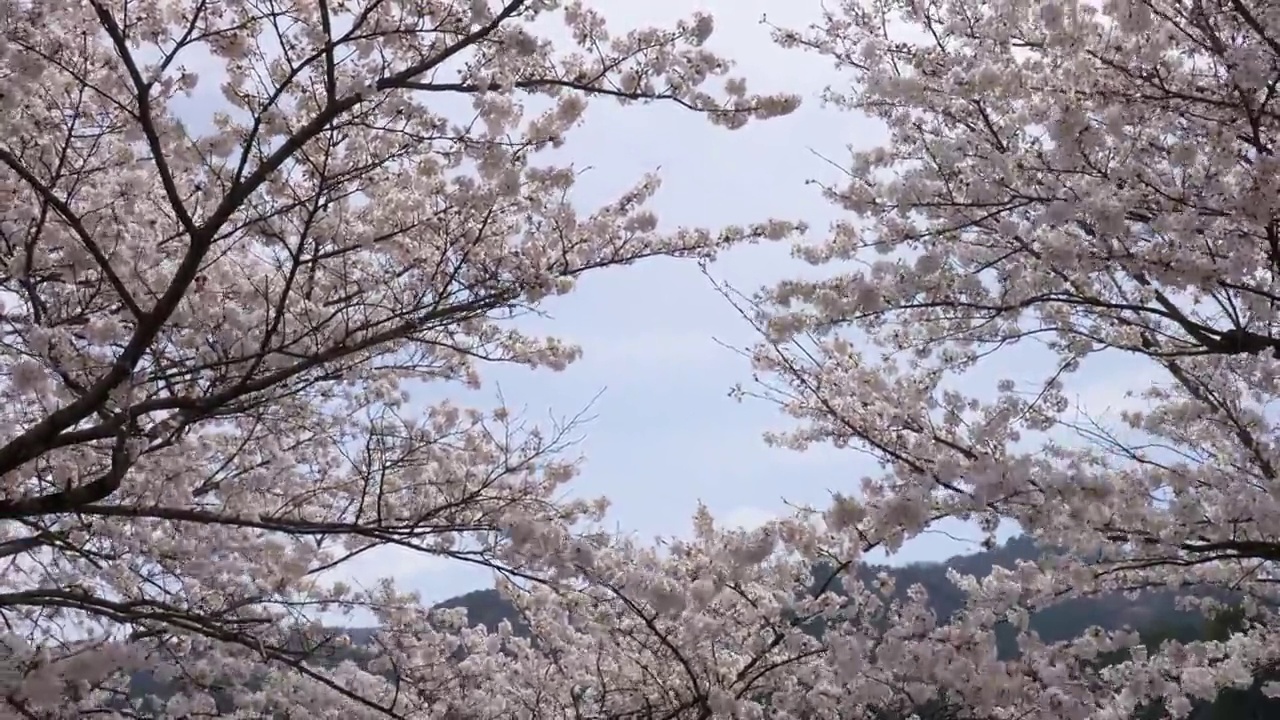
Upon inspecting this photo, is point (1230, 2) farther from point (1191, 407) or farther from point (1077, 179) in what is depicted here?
point (1191, 407)

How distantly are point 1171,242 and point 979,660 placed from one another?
7.28 ft

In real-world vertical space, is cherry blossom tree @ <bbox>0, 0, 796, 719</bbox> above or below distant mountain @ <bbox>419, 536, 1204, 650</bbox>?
above

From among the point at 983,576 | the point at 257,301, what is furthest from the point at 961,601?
the point at 257,301

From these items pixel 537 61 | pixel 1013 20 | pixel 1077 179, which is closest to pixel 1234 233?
pixel 1077 179

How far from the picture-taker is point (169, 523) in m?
5.49

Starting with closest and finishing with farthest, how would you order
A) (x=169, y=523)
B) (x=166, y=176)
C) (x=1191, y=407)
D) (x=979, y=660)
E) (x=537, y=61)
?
1. (x=166, y=176)
2. (x=537, y=61)
3. (x=979, y=660)
4. (x=169, y=523)
5. (x=1191, y=407)

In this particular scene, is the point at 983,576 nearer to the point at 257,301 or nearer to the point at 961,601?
the point at 961,601

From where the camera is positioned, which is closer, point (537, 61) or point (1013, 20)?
point (537, 61)

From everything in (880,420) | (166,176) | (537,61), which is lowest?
(880,420)

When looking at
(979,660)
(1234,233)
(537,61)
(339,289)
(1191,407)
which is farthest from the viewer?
(1191,407)

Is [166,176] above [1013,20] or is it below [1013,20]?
below

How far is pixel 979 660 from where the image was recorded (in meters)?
4.71

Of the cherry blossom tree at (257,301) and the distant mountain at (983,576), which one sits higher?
the cherry blossom tree at (257,301)

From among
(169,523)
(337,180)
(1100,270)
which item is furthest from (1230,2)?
(169,523)
